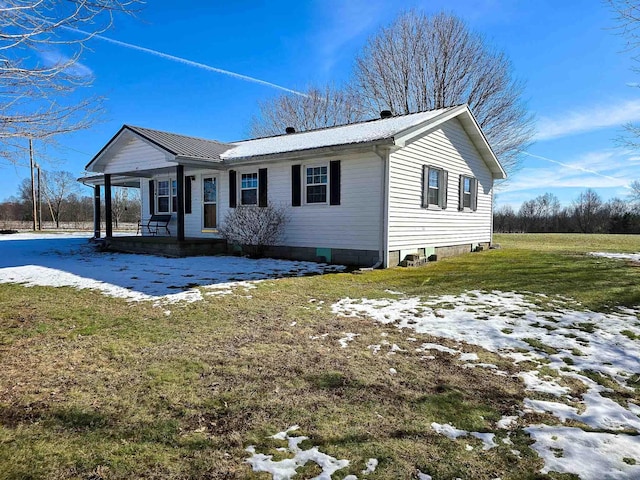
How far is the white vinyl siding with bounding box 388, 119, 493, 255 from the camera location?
10.1m

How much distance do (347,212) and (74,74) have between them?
699 cm

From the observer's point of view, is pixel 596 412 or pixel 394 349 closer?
pixel 596 412

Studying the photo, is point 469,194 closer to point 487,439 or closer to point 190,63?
point 190,63

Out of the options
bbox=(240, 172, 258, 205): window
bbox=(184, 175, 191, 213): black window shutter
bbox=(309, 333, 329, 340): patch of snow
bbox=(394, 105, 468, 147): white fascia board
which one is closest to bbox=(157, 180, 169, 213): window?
bbox=(184, 175, 191, 213): black window shutter

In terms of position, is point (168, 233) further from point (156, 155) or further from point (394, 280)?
point (394, 280)

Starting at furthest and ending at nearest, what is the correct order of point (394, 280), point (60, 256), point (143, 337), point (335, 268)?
point (60, 256) < point (335, 268) < point (394, 280) < point (143, 337)

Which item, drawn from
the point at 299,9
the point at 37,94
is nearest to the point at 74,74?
the point at 37,94

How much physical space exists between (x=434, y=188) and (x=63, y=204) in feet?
171

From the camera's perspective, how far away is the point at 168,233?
49.0 ft

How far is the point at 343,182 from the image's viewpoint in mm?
10320

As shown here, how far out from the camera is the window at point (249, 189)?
483 inches

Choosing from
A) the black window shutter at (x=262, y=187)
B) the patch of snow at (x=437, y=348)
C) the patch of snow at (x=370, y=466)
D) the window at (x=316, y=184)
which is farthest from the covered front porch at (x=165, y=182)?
the patch of snow at (x=370, y=466)

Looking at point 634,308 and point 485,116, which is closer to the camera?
point 634,308

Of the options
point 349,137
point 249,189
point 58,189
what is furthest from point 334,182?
point 58,189
